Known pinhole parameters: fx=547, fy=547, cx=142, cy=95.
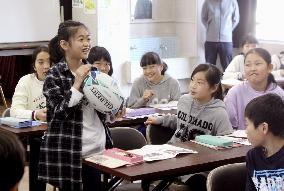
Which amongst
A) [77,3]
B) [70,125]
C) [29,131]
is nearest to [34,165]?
[29,131]

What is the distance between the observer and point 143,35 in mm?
8570

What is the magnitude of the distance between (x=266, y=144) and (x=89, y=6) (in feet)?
17.5

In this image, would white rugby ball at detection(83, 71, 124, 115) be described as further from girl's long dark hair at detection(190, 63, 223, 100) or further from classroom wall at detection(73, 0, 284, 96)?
classroom wall at detection(73, 0, 284, 96)

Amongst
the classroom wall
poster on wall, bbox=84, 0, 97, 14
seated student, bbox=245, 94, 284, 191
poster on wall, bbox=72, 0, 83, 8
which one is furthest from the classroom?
poster on wall, bbox=72, 0, 83, 8

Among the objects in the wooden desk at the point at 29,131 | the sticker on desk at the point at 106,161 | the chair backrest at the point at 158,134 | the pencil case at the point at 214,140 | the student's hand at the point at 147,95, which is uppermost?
the student's hand at the point at 147,95

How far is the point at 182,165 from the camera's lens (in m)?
2.57

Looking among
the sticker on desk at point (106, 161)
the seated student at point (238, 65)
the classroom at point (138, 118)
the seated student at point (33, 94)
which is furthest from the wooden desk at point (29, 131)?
the seated student at point (238, 65)

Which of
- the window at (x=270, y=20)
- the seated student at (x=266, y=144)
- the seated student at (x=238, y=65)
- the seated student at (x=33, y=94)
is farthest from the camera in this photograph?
the window at (x=270, y=20)

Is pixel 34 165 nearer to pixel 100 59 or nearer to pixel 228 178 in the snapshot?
pixel 100 59

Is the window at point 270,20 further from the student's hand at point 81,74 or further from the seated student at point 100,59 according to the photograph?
the student's hand at point 81,74

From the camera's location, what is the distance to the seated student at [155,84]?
4578 mm

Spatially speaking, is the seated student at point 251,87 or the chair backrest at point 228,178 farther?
the seated student at point 251,87

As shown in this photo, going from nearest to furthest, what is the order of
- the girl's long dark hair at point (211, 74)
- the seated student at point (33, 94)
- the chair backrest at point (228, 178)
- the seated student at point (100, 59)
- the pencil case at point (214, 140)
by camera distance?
the chair backrest at point (228, 178) < the pencil case at point (214, 140) < the girl's long dark hair at point (211, 74) < the seated student at point (33, 94) < the seated student at point (100, 59)

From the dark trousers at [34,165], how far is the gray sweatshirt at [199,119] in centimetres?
90
